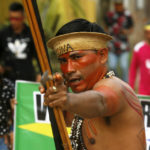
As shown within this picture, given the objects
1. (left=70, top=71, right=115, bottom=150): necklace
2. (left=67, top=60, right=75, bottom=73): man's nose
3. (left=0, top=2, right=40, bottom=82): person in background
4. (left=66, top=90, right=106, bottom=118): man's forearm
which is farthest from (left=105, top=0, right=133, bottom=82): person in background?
(left=66, top=90, right=106, bottom=118): man's forearm

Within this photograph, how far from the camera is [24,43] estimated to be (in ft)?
19.5

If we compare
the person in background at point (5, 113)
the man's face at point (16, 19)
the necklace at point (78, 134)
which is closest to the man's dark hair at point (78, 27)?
the necklace at point (78, 134)

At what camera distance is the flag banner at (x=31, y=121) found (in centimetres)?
423

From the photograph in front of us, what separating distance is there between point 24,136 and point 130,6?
10.6 m

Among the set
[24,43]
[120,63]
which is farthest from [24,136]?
[120,63]

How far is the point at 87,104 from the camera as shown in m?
2.04

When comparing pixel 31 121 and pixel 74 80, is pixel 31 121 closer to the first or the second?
pixel 31 121

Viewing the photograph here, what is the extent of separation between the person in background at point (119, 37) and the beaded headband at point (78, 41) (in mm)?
5763

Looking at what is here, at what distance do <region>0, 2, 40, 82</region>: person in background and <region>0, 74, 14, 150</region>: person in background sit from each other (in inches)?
40.3

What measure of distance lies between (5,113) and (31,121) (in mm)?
351

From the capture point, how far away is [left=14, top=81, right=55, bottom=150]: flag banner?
4.23 metres

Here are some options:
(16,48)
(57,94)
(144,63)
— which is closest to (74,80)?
(57,94)

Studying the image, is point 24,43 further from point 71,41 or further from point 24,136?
point 71,41

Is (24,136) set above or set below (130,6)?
below
